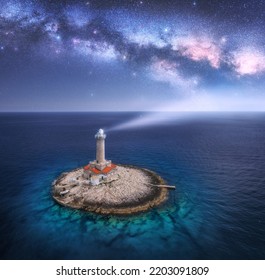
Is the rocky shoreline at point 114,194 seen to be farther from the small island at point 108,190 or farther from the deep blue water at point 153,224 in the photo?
the deep blue water at point 153,224

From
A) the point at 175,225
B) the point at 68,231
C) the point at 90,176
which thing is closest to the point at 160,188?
the point at 175,225

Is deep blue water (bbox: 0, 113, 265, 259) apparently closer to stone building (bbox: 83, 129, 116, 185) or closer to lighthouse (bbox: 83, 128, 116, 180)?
stone building (bbox: 83, 129, 116, 185)

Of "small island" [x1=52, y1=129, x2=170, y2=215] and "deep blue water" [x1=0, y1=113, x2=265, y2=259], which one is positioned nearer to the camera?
"deep blue water" [x1=0, y1=113, x2=265, y2=259]

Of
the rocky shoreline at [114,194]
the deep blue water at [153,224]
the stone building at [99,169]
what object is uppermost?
the stone building at [99,169]

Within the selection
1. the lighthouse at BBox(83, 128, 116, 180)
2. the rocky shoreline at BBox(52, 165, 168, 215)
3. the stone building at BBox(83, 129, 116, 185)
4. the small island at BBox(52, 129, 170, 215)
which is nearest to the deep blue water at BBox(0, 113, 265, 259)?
the rocky shoreline at BBox(52, 165, 168, 215)

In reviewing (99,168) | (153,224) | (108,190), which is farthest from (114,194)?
(153,224)

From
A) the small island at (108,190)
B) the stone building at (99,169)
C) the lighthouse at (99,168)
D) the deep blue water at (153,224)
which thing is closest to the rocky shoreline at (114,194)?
the small island at (108,190)

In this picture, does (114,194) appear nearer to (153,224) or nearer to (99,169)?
(99,169)
